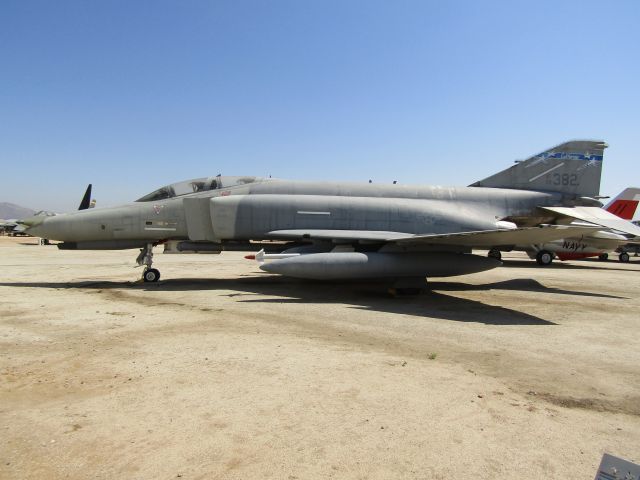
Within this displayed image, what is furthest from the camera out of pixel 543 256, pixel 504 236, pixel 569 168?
pixel 543 256

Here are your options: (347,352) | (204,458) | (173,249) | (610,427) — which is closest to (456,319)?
(347,352)

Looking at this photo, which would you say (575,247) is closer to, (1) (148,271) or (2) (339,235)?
A: (2) (339,235)

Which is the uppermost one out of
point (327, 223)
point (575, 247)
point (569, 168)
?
point (569, 168)

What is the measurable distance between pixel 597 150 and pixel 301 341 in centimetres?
1231

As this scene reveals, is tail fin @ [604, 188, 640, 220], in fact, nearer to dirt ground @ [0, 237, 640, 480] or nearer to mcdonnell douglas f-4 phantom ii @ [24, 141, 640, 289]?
mcdonnell douglas f-4 phantom ii @ [24, 141, 640, 289]

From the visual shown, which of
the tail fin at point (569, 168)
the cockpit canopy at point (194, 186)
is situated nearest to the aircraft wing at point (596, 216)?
the tail fin at point (569, 168)

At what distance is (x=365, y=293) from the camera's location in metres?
10.7

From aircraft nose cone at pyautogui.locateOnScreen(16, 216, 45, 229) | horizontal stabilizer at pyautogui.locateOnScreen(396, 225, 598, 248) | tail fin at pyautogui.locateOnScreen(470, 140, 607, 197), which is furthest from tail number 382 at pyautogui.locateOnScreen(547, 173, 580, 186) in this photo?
aircraft nose cone at pyautogui.locateOnScreen(16, 216, 45, 229)

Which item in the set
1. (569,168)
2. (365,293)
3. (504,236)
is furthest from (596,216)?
(365,293)

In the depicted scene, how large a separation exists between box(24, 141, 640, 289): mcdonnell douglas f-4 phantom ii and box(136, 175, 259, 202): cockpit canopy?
0.03 m

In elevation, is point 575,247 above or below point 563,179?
below

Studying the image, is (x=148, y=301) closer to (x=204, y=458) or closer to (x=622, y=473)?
(x=204, y=458)

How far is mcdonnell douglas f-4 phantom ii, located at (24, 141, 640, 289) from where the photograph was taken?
979 cm

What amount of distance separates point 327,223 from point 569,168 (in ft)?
26.5
